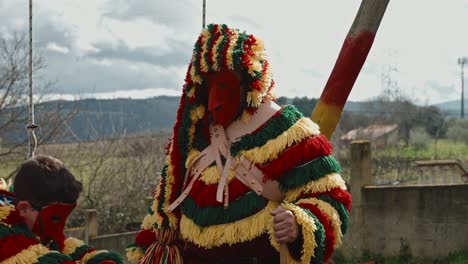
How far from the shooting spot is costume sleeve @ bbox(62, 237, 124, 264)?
290cm

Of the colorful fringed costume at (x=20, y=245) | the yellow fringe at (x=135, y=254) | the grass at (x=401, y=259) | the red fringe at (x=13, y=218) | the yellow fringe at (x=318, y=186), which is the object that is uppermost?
the yellow fringe at (x=318, y=186)

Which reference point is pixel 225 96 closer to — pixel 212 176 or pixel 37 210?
pixel 212 176

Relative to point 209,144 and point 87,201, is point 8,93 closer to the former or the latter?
point 87,201

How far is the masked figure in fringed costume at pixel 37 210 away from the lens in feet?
8.73

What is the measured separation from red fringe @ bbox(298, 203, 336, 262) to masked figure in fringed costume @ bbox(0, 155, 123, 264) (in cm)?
95

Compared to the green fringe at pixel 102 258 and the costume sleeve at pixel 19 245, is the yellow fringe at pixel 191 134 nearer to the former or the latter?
the green fringe at pixel 102 258

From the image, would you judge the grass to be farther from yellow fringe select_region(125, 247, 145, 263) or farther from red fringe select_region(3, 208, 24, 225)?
red fringe select_region(3, 208, 24, 225)

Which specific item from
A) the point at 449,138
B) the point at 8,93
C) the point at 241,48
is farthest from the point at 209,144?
the point at 449,138

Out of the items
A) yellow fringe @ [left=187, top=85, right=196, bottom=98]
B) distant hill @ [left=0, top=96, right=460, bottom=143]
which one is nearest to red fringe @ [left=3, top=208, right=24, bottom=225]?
yellow fringe @ [left=187, top=85, right=196, bottom=98]

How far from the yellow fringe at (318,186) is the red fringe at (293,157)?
0.09 m

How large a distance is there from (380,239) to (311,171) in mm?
6579

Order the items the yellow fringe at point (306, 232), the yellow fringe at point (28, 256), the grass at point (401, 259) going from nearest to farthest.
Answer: the yellow fringe at point (28, 256), the yellow fringe at point (306, 232), the grass at point (401, 259)

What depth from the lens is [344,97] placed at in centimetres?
468

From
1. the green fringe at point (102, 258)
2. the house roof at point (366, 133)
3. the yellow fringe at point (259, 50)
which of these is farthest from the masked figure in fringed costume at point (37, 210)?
the house roof at point (366, 133)
